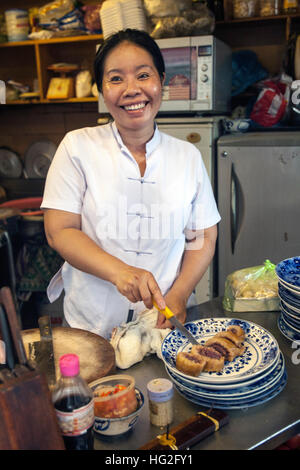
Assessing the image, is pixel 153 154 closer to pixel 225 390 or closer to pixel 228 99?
pixel 225 390

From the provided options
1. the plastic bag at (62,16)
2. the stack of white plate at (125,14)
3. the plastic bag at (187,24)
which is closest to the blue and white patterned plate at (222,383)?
the plastic bag at (187,24)

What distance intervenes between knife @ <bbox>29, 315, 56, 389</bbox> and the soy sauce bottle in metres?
0.24

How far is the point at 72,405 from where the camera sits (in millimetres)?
738

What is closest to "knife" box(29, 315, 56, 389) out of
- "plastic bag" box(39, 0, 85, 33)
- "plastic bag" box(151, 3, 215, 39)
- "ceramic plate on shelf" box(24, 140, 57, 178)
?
"plastic bag" box(151, 3, 215, 39)

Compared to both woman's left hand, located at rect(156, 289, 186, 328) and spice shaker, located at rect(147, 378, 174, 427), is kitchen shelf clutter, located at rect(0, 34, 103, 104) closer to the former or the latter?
woman's left hand, located at rect(156, 289, 186, 328)

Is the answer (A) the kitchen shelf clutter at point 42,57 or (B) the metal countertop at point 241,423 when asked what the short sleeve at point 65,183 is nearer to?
(B) the metal countertop at point 241,423

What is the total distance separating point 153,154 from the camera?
1.56m

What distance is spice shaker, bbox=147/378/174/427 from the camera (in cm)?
87

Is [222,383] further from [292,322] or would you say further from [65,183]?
[65,183]

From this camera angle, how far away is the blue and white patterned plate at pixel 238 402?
93 cm

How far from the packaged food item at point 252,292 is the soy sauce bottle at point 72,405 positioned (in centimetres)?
77

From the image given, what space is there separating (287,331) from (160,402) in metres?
0.53

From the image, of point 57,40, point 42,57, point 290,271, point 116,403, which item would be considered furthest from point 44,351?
point 42,57
